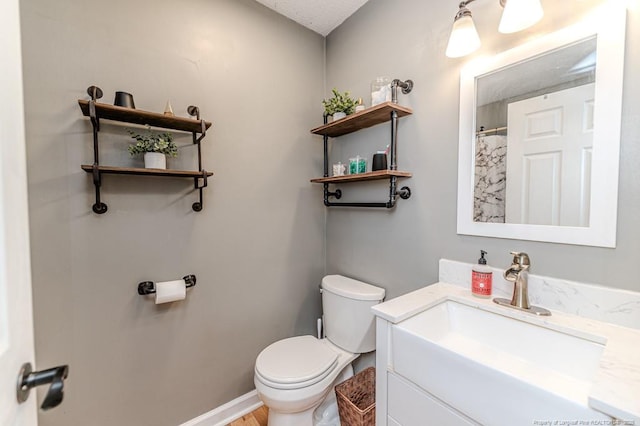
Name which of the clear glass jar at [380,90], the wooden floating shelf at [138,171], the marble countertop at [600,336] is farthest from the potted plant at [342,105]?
the marble countertop at [600,336]

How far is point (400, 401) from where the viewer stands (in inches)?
36.8

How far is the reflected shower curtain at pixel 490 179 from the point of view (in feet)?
3.59

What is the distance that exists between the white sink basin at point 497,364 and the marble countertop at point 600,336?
2cm

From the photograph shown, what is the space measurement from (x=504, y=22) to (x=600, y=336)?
3.52ft

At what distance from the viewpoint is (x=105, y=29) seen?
3.91 ft

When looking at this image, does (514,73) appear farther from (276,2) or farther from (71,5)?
(71,5)

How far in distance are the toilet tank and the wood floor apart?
0.61 meters

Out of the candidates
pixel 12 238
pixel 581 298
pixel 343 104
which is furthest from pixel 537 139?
pixel 12 238

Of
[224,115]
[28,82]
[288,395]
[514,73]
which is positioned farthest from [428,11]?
[288,395]

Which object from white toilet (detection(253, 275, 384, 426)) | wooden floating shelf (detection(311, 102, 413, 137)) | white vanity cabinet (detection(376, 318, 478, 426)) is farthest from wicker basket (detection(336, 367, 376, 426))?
wooden floating shelf (detection(311, 102, 413, 137))

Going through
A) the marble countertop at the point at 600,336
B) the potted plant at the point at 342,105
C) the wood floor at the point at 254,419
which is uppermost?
the potted plant at the point at 342,105

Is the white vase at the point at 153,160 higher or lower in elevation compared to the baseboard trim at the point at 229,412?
higher

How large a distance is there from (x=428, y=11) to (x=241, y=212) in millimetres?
1444

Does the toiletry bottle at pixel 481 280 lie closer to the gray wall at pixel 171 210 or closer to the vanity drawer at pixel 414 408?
the vanity drawer at pixel 414 408
